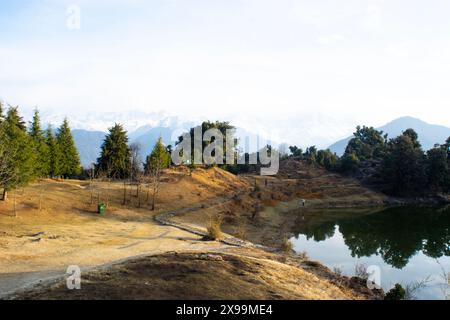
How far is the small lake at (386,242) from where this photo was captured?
27.2m

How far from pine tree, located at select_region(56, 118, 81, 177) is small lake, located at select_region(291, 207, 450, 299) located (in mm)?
30236

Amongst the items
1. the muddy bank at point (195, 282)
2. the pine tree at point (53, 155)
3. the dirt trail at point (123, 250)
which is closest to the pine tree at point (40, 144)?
the pine tree at point (53, 155)

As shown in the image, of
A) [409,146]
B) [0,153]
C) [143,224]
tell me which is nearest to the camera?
[0,153]

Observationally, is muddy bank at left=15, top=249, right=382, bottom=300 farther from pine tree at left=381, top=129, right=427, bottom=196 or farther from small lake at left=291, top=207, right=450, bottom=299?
pine tree at left=381, top=129, right=427, bottom=196

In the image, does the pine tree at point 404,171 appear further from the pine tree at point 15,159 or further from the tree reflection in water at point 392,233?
the pine tree at point 15,159

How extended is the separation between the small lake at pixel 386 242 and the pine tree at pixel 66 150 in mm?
30236

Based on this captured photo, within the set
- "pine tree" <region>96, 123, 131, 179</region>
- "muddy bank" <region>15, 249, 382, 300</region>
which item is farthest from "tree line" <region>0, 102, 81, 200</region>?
"muddy bank" <region>15, 249, 382, 300</region>

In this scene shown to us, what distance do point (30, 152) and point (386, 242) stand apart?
3150 cm

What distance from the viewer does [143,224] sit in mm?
29766

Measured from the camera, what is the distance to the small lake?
27.2 meters
